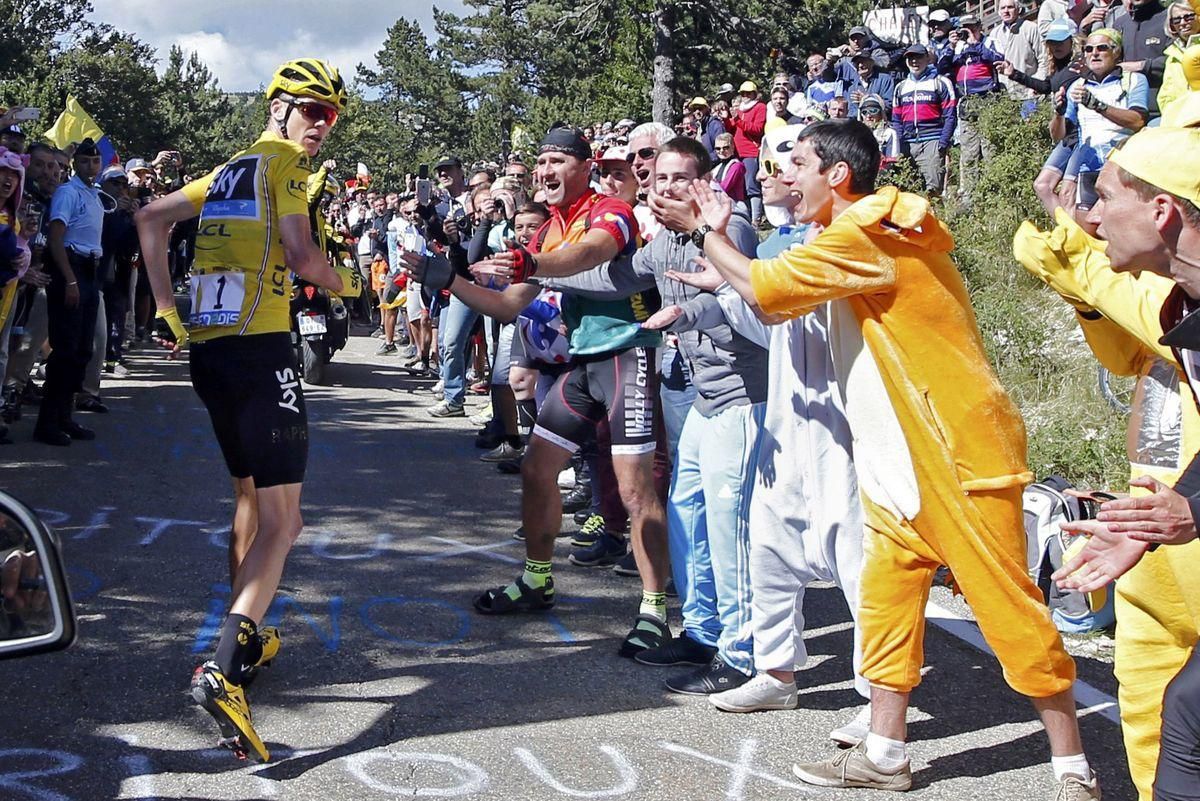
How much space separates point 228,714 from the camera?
12.5 ft

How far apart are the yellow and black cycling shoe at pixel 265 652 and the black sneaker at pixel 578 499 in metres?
3.01

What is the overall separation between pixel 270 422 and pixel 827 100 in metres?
11.9

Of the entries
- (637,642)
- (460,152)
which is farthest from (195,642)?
(460,152)

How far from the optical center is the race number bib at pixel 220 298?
14.1 ft

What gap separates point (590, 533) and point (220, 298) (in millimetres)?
2912

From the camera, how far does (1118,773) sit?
12.7 ft

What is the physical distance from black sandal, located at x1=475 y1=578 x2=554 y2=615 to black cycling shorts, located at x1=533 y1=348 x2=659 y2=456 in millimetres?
618

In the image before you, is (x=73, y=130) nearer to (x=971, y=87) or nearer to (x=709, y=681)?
(x=971, y=87)

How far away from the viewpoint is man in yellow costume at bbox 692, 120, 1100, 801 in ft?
11.8

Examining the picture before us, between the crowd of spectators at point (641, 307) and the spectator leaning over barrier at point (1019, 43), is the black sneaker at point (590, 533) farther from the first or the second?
the spectator leaning over barrier at point (1019, 43)

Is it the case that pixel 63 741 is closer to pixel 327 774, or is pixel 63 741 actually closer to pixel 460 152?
pixel 327 774

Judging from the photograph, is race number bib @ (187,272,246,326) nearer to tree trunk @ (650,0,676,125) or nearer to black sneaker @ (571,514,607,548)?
black sneaker @ (571,514,607,548)

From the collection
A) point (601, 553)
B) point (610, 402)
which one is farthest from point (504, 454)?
point (610, 402)

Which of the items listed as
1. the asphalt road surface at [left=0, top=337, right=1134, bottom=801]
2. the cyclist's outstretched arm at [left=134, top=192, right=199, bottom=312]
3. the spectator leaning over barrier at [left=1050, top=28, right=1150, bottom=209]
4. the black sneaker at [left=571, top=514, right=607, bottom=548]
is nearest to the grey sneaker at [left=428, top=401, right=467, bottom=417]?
the asphalt road surface at [left=0, top=337, right=1134, bottom=801]
